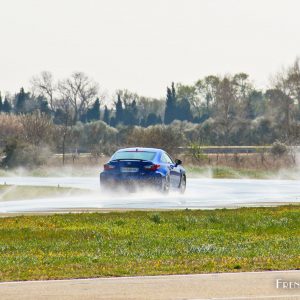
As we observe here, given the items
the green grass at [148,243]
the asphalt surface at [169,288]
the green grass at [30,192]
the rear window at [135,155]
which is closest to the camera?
the asphalt surface at [169,288]

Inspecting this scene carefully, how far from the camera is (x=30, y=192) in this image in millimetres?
36500

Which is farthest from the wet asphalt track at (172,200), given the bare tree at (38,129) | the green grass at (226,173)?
the bare tree at (38,129)

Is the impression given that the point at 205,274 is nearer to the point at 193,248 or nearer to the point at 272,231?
the point at 193,248

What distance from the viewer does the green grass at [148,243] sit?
13828mm

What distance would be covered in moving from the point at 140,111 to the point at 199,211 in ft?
513

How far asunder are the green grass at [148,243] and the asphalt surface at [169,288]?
59cm

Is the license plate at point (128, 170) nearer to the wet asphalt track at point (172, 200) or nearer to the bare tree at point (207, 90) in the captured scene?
the wet asphalt track at point (172, 200)

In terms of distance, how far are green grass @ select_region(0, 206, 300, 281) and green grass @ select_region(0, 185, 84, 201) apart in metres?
10.8

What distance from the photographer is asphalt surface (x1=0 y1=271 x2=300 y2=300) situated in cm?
1125

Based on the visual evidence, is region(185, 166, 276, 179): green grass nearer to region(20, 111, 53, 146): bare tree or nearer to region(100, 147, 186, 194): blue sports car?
region(100, 147, 186, 194): blue sports car

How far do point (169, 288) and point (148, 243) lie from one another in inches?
231

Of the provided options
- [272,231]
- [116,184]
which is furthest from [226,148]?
[272,231]

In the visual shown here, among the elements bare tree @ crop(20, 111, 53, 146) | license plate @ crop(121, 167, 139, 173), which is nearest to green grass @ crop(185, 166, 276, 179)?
license plate @ crop(121, 167, 139, 173)

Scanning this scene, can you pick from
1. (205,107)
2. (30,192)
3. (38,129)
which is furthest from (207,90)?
(30,192)
